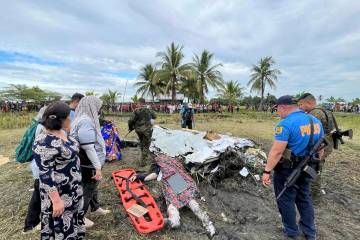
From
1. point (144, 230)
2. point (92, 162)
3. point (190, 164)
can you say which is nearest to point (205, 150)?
point (190, 164)

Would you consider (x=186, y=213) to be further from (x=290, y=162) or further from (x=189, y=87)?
(x=189, y=87)

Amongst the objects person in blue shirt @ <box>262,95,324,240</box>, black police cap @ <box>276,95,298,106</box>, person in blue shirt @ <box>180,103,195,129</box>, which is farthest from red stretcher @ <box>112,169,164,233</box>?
person in blue shirt @ <box>180,103,195,129</box>

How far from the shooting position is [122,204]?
3.93 m

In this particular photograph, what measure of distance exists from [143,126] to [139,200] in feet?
7.59

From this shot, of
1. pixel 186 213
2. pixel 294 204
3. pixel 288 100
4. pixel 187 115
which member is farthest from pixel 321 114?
pixel 187 115

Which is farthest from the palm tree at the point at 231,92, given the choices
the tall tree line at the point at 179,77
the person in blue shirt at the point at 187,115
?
the person in blue shirt at the point at 187,115

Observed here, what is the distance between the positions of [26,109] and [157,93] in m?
15.9

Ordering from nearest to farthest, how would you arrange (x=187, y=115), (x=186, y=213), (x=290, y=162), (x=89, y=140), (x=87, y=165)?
(x=89, y=140) < (x=87, y=165) < (x=290, y=162) < (x=186, y=213) < (x=187, y=115)

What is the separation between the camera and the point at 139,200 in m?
3.89

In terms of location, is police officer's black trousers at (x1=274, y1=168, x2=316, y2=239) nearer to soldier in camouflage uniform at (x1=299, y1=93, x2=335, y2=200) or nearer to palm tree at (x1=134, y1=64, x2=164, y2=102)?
soldier in camouflage uniform at (x1=299, y1=93, x2=335, y2=200)

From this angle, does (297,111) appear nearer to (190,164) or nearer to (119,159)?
(190,164)

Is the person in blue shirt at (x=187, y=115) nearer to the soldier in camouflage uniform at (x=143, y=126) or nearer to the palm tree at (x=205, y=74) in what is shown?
the soldier in camouflage uniform at (x=143, y=126)

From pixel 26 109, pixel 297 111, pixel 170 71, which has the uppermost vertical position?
pixel 170 71

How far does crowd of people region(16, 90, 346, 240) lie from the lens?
7.25ft
